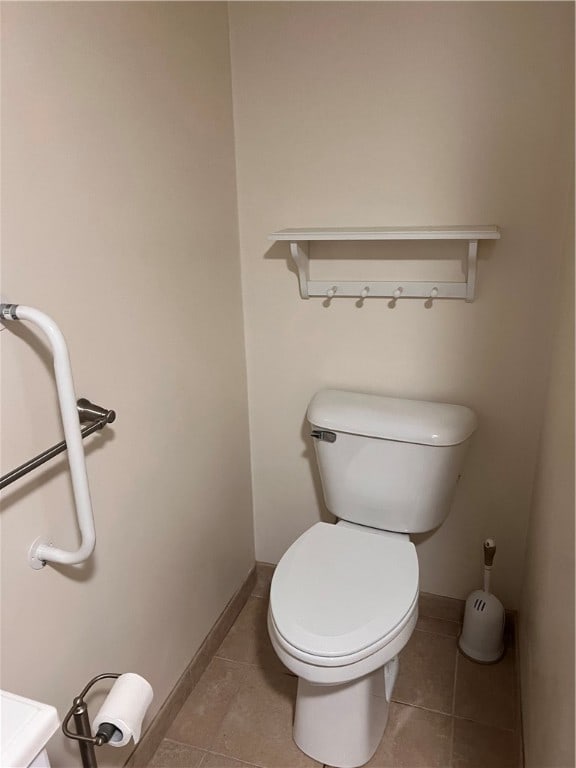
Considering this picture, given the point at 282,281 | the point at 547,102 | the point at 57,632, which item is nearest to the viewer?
the point at 57,632

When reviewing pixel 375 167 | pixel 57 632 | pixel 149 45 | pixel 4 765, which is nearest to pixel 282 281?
pixel 375 167

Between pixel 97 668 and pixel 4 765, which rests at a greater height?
pixel 4 765

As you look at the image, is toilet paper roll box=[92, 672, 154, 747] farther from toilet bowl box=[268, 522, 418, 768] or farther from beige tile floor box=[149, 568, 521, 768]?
beige tile floor box=[149, 568, 521, 768]

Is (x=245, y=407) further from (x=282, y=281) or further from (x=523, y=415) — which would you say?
(x=523, y=415)

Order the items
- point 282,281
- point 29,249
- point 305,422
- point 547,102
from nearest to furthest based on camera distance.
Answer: point 29,249, point 547,102, point 282,281, point 305,422

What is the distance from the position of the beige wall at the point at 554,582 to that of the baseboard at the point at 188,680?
90 centimetres

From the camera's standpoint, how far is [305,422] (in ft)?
6.11

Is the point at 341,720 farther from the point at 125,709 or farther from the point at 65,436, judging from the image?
the point at 65,436

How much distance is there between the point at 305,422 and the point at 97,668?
909 millimetres

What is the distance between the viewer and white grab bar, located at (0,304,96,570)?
0.90 m

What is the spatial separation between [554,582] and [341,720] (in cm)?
66

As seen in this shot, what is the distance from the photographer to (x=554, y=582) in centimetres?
115

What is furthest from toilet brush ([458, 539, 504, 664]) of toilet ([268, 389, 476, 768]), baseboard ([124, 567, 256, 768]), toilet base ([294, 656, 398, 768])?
baseboard ([124, 567, 256, 768])

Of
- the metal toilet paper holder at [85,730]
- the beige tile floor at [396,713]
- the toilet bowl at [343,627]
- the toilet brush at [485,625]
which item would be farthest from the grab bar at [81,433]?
the toilet brush at [485,625]
